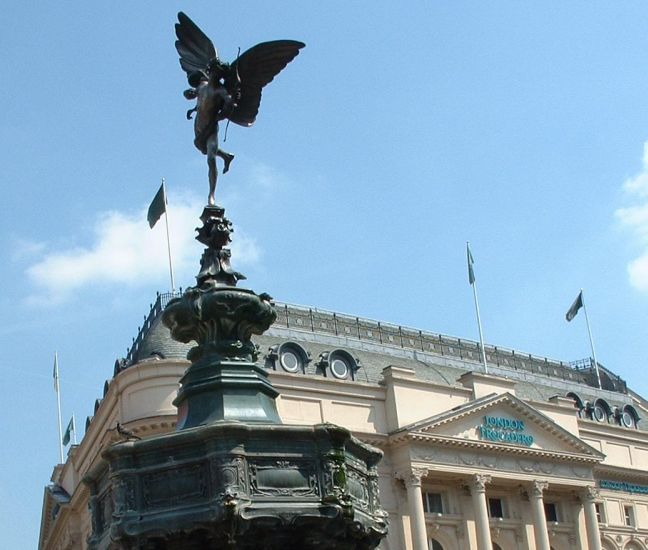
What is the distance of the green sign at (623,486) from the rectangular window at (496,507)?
30.4ft

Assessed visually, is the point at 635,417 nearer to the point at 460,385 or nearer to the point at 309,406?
the point at 460,385

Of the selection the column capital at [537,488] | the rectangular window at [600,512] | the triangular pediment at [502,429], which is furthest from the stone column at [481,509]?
the rectangular window at [600,512]

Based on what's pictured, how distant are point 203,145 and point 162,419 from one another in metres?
37.8

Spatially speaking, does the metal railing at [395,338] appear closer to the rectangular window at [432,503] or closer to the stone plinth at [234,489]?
the rectangular window at [432,503]

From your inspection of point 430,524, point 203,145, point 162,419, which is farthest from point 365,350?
point 203,145

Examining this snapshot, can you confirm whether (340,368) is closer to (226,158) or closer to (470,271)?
(470,271)

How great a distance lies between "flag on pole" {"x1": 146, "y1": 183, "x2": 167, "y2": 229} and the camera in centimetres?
5272

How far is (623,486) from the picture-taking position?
219 ft

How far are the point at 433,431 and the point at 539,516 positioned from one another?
8.01 m

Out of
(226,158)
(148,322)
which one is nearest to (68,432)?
(148,322)

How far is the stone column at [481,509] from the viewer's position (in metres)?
54.4

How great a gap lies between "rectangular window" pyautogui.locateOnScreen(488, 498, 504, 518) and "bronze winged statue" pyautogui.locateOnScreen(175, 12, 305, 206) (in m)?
49.1

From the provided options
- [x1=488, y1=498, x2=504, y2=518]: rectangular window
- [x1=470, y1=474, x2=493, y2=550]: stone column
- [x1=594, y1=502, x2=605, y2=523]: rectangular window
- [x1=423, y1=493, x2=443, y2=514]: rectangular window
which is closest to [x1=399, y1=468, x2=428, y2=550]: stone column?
[x1=423, y1=493, x2=443, y2=514]: rectangular window

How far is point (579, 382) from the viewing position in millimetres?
73188
